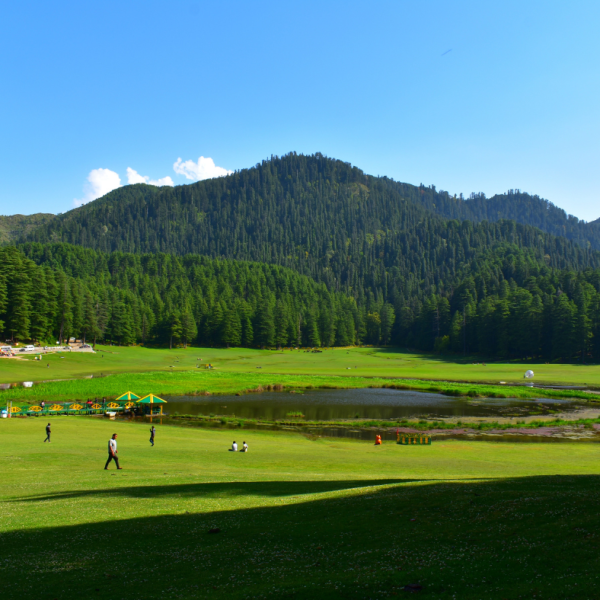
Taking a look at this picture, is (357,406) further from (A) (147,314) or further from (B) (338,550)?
(A) (147,314)

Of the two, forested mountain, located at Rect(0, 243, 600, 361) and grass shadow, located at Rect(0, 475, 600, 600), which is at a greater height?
forested mountain, located at Rect(0, 243, 600, 361)

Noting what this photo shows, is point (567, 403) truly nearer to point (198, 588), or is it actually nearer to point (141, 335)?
point (198, 588)

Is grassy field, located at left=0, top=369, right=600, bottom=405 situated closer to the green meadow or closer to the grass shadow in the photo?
the green meadow

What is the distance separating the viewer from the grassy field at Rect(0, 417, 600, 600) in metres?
8.91

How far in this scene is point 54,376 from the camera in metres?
78.1

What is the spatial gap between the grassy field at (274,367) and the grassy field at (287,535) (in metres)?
63.2

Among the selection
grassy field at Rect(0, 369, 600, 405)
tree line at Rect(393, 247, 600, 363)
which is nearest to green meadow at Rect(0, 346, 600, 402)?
grassy field at Rect(0, 369, 600, 405)

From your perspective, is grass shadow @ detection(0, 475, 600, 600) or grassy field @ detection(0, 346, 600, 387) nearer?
grass shadow @ detection(0, 475, 600, 600)

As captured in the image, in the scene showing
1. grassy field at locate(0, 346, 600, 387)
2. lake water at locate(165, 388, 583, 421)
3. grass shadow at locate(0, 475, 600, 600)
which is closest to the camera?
grass shadow at locate(0, 475, 600, 600)

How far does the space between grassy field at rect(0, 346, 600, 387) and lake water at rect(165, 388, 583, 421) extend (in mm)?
22464

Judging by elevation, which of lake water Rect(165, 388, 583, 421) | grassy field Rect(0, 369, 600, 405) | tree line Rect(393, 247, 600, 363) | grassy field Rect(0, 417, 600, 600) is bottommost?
lake water Rect(165, 388, 583, 421)

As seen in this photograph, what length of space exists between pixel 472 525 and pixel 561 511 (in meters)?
2.31

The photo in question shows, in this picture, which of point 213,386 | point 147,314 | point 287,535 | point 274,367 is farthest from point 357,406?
point 147,314

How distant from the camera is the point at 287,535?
1269cm
